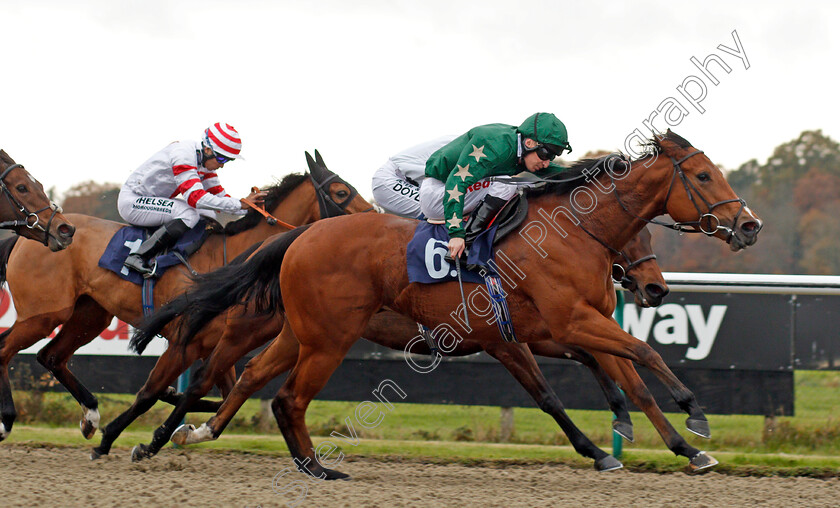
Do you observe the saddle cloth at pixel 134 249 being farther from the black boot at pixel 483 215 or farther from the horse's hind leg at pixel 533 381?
the black boot at pixel 483 215

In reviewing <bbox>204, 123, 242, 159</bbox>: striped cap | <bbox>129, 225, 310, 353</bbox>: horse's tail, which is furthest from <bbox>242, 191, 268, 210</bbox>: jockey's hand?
<bbox>129, 225, 310, 353</bbox>: horse's tail

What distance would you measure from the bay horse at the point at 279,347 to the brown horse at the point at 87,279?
54 cm

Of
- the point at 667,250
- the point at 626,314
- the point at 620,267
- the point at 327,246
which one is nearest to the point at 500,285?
the point at 327,246

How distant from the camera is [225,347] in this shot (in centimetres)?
550

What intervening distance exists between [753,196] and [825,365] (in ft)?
79.6

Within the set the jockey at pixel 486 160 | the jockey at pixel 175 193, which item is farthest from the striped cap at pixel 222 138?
the jockey at pixel 486 160

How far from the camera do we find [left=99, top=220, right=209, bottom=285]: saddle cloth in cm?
599

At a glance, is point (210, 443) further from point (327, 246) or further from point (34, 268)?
point (327, 246)

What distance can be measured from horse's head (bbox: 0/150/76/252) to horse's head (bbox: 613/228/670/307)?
3476 mm

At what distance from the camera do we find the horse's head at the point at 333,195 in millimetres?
6312

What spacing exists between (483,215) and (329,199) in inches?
75.4

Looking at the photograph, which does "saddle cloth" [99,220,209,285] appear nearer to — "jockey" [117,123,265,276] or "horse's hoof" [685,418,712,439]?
"jockey" [117,123,265,276]

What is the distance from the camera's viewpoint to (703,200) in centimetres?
440

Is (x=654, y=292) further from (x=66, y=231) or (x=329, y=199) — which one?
(x=66, y=231)
